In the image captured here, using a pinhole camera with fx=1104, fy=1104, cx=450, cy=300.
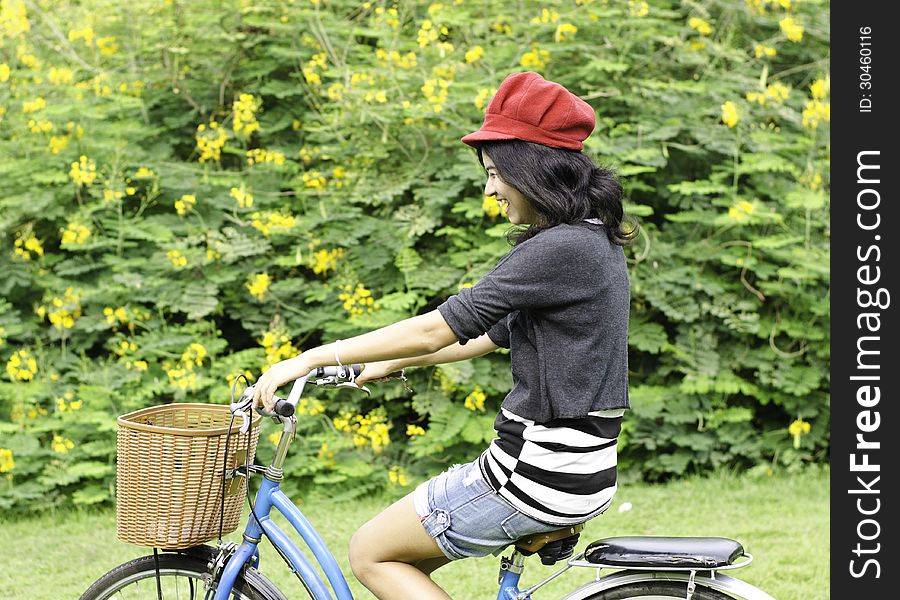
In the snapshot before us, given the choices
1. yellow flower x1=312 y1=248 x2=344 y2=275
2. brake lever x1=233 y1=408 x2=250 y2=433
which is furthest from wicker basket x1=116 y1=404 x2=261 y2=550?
yellow flower x1=312 y1=248 x2=344 y2=275

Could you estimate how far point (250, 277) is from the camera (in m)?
6.05

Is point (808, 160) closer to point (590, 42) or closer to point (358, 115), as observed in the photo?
point (590, 42)

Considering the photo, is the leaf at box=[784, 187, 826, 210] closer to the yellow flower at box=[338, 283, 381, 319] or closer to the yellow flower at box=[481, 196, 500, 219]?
the yellow flower at box=[481, 196, 500, 219]

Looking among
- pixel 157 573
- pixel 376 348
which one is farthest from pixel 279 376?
pixel 157 573

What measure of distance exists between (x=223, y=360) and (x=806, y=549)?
3.10m

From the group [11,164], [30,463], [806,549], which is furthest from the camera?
[11,164]

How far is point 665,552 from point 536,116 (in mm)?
992

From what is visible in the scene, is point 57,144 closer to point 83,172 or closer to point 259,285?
point 83,172

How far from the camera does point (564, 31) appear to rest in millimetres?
6035

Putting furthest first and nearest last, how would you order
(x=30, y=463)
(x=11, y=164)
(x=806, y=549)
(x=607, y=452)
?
(x=11, y=164)
(x=30, y=463)
(x=806, y=549)
(x=607, y=452)

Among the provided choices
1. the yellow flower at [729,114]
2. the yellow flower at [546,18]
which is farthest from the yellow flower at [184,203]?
the yellow flower at [729,114]

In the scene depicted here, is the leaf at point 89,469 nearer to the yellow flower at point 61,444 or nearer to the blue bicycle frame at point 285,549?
the yellow flower at point 61,444

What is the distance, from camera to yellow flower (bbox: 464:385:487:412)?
5.73 m

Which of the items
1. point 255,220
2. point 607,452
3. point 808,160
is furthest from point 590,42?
point 607,452
